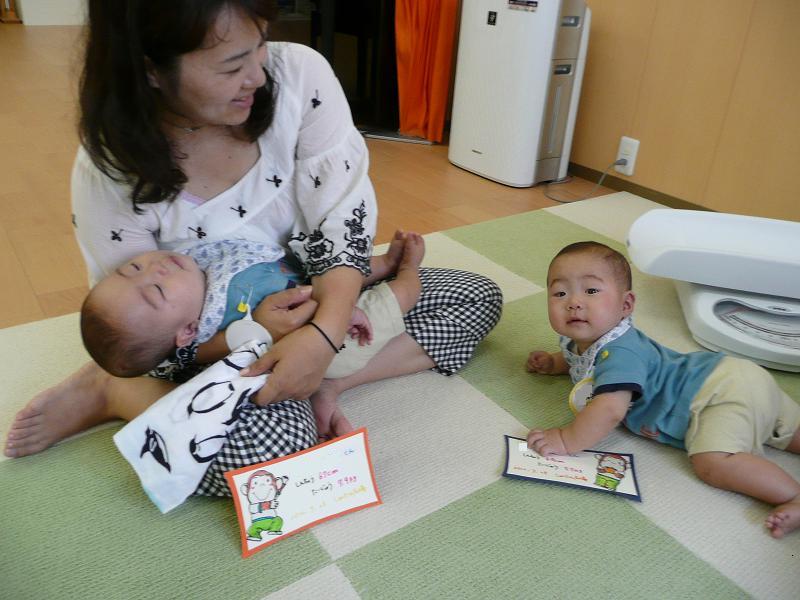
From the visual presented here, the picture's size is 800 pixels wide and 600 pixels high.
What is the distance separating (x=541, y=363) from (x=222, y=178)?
75 centimetres

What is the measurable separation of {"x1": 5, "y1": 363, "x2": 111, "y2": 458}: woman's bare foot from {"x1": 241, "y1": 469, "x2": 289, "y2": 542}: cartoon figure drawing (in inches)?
15.2

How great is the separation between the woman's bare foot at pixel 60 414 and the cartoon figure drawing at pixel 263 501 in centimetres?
39

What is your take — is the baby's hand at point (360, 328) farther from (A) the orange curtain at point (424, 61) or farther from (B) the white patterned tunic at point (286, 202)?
(A) the orange curtain at point (424, 61)

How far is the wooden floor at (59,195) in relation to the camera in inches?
65.6

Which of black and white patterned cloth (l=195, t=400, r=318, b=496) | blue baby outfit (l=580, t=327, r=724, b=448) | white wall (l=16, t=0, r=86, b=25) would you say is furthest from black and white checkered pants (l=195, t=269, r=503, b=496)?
white wall (l=16, t=0, r=86, b=25)

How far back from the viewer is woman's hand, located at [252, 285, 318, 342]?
1081 millimetres

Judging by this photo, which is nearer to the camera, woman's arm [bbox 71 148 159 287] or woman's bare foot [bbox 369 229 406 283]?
woman's arm [bbox 71 148 159 287]

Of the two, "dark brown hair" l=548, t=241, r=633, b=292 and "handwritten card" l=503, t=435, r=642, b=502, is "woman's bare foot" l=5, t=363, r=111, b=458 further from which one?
"dark brown hair" l=548, t=241, r=633, b=292

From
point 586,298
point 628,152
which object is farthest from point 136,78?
point 628,152

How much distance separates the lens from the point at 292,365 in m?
1.03

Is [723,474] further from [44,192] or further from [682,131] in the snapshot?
[44,192]

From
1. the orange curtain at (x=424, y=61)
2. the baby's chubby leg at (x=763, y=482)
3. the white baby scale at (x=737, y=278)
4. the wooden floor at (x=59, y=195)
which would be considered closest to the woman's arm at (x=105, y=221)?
the wooden floor at (x=59, y=195)

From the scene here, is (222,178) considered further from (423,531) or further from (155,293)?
(423,531)

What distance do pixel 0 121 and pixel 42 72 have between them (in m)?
1.15
